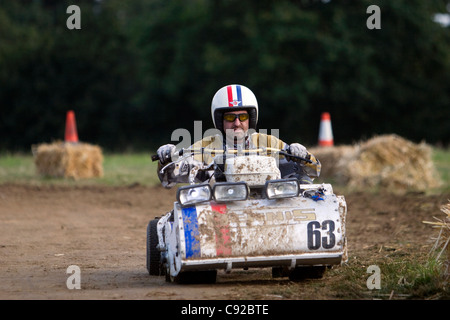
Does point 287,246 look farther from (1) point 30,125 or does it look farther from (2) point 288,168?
(1) point 30,125

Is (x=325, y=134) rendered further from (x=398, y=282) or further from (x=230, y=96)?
(x=398, y=282)

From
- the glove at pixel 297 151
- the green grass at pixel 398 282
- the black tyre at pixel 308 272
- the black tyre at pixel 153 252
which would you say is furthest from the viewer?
the black tyre at pixel 153 252

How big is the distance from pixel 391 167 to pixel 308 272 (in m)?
9.51

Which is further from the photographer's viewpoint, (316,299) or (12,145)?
(12,145)

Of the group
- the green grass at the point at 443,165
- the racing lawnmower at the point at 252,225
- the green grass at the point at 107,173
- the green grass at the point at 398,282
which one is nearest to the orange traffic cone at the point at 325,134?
the green grass at the point at 443,165

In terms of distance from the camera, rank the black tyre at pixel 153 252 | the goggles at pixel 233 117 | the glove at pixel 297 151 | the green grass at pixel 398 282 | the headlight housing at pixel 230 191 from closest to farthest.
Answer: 1. the green grass at pixel 398 282
2. the headlight housing at pixel 230 191
3. the glove at pixel 297 151
4. the black tyre at pixel 153 252
5. the goggles at pixel 233 117

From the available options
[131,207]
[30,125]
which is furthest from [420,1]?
[131,207]

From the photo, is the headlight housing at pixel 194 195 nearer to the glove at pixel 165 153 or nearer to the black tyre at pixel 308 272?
the glove at pixel 165 153

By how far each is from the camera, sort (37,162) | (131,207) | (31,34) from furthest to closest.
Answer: (31,34), (37,162), (131,207)

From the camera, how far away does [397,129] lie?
37250 millimetres

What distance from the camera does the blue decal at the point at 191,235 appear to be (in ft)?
19.9

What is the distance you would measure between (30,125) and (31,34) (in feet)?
21.6

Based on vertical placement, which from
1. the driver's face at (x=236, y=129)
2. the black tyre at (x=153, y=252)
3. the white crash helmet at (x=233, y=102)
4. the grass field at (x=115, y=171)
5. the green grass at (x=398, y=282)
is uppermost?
the grass field at (x=115, y=171)

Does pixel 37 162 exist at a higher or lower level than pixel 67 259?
higher
